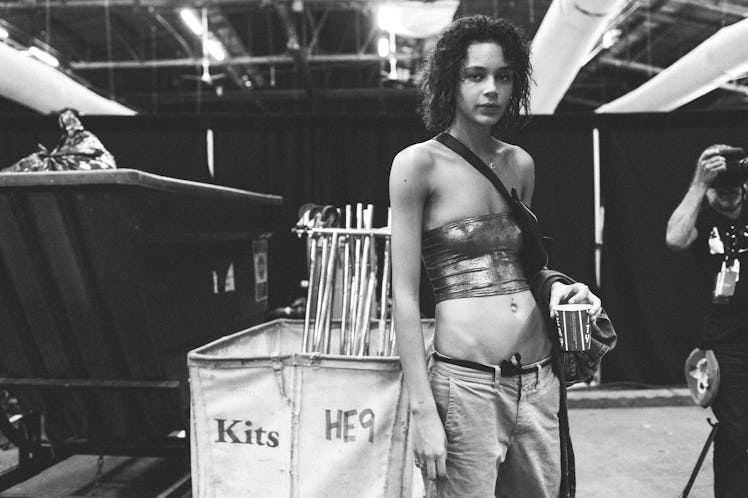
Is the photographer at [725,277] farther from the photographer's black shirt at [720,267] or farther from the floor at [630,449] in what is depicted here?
the floor at [630,449]

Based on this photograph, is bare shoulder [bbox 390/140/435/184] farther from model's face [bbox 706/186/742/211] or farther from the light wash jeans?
model's face [bbox 706/186/742/211]

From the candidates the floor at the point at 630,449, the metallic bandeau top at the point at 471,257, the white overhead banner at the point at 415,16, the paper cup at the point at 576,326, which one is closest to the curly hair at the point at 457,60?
the metallic bandeau top at the point at 471,257

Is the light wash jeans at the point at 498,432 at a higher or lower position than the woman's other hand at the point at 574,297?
lower

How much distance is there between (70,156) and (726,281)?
10.6 feet

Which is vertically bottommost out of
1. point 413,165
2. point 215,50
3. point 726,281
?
point 726,281

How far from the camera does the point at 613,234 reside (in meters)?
5.86

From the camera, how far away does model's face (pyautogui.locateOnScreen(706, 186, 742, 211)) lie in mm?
2902

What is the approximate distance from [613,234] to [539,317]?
4470mm

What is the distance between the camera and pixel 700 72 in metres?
6.94

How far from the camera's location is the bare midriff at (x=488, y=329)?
5.48 feet

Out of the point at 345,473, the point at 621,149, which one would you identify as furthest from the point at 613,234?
the point at 345,473

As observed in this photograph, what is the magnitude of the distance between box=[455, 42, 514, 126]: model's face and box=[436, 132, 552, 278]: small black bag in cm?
9

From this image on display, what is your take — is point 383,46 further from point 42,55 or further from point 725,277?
point 725,277

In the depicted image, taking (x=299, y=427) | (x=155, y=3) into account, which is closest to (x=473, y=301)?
(x=299, y=427)
